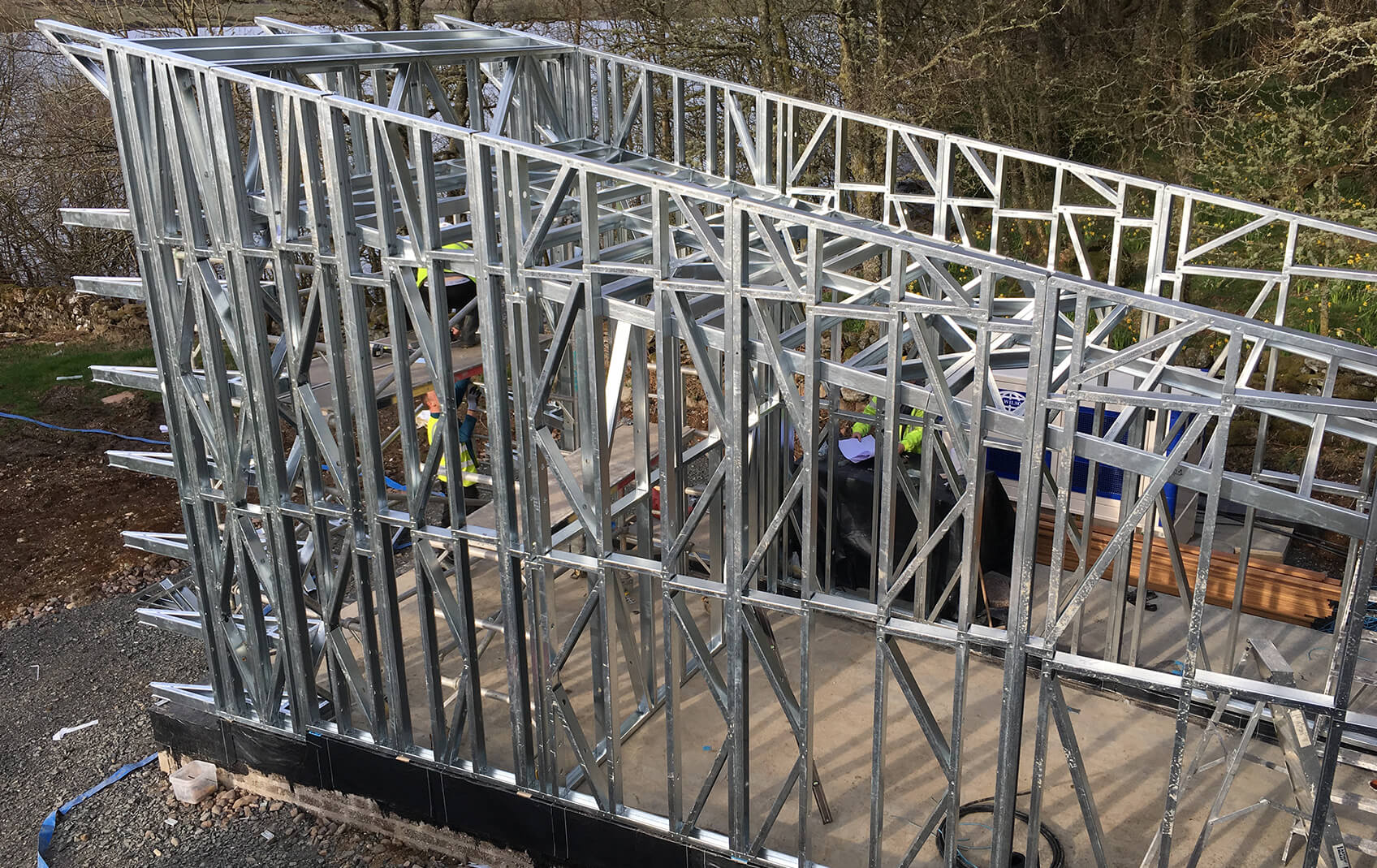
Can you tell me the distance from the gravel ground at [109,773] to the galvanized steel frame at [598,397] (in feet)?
2.74

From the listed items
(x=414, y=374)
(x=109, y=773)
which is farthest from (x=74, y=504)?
(x=414, y=374)

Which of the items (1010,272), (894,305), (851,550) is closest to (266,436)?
(894,305)

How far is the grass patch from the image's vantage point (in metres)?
17.0

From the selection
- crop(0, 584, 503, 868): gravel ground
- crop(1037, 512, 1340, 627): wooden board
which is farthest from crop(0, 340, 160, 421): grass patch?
crop(1037, 512, 1340, 627): wooden board

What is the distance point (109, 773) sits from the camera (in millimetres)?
8922

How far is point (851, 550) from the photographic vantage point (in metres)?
10.7

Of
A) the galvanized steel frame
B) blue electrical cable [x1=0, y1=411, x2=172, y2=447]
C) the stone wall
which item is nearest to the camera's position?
the galvanized steel frame

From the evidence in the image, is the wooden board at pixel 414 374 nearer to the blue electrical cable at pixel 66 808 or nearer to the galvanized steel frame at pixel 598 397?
the galvanized steel frame at pixel 598 397

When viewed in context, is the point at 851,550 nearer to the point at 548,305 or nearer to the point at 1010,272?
the point at 548,305

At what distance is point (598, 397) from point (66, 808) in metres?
5.57

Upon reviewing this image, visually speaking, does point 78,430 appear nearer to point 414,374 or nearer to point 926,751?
point 414,374

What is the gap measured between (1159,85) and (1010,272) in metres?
12.5

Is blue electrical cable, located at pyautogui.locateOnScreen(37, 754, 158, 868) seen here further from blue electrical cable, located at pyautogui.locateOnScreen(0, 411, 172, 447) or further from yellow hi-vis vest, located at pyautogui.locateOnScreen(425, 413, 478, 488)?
blue electrical cable, located at pyautogui.locateOnScreen(0, 411, 172, 447)

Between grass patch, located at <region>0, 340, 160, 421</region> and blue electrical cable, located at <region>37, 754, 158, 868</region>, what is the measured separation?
9261mm
